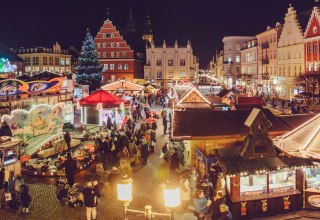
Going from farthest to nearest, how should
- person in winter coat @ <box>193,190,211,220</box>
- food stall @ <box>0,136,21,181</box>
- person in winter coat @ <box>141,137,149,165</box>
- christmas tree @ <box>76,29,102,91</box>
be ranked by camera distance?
christmas tree @ <box>76,29,102,91</box> < person in winter coat @ <box>141,137,149,165</box> < food stall @ <box>0,136,21,181</box> < person in winter coat @ <box>193,190,211,220</box>

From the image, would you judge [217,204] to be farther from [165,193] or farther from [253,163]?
[165,193]

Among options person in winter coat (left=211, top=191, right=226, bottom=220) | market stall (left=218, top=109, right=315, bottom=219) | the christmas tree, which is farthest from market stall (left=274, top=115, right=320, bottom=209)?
the christmas tree

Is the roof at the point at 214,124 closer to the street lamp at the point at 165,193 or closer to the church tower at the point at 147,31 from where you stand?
the street lamp at the point at 165,193

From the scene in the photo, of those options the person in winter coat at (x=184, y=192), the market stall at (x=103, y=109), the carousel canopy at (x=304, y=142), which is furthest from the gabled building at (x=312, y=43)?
the person in winter coat at (x=184, y=192)

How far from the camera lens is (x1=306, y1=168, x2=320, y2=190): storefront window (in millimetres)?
10859

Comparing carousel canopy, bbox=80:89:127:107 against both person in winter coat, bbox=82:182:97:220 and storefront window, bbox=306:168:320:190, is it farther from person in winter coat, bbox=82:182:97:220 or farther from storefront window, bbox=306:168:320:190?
storefront window, bbox=306:168:320:190

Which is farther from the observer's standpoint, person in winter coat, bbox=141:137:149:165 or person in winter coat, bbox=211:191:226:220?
person in winter coat, bbox=141:137:149:165

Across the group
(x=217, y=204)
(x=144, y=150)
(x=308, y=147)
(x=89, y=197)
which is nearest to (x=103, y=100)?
(x=144, y=150)

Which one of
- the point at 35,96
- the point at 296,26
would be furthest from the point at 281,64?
the point at 35,96

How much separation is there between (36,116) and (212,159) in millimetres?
10034

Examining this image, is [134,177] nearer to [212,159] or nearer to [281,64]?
[212,159]

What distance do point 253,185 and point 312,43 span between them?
34.6 m

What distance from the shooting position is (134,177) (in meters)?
14.3

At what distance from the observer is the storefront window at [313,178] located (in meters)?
10.9
